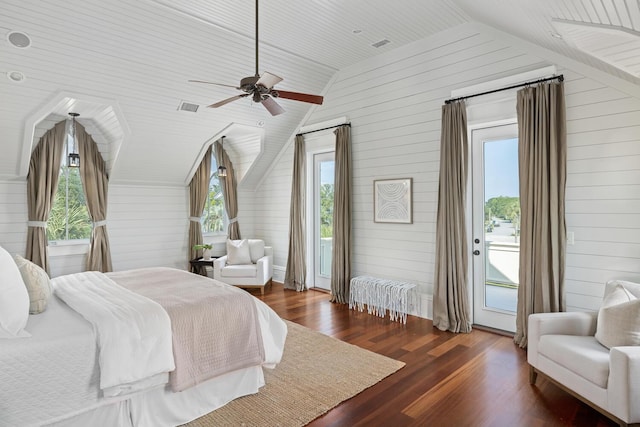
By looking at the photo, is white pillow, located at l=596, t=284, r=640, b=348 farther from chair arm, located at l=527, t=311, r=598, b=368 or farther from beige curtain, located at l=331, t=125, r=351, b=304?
beige curtain, located at l=331, t=125, r=351, b=304

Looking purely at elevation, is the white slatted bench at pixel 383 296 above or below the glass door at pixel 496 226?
below

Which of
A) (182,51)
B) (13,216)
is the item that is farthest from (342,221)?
(13,216)

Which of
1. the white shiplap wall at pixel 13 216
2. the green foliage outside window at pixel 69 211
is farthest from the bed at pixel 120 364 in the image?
the green foliage outside window at pixel 69 211

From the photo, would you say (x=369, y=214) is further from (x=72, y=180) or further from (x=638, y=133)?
(x=72, y=180)

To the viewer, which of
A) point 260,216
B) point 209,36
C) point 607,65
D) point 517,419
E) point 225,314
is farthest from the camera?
point 260,216

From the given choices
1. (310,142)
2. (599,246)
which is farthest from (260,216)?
(599,246)

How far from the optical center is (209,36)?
430cm

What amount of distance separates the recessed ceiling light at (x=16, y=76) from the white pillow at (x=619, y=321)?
222 inches

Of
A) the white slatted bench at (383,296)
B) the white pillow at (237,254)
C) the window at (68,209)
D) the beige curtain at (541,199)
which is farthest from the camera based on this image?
the white pillow at (237,254)

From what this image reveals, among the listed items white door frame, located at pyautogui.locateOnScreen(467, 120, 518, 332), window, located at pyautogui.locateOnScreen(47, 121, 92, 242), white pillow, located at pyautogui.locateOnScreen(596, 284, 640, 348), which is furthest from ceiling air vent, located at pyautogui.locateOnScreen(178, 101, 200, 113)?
white pillow, located at pyautogui.locateOnScreen(596, 284, 640, 348)

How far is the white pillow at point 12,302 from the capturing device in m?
2.03

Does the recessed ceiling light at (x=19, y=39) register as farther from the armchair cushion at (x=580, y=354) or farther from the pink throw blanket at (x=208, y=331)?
the armchair cushion at (x=580, y=354)

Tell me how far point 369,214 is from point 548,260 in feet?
7.68

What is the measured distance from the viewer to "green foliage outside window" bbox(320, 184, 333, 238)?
6.07 metres
